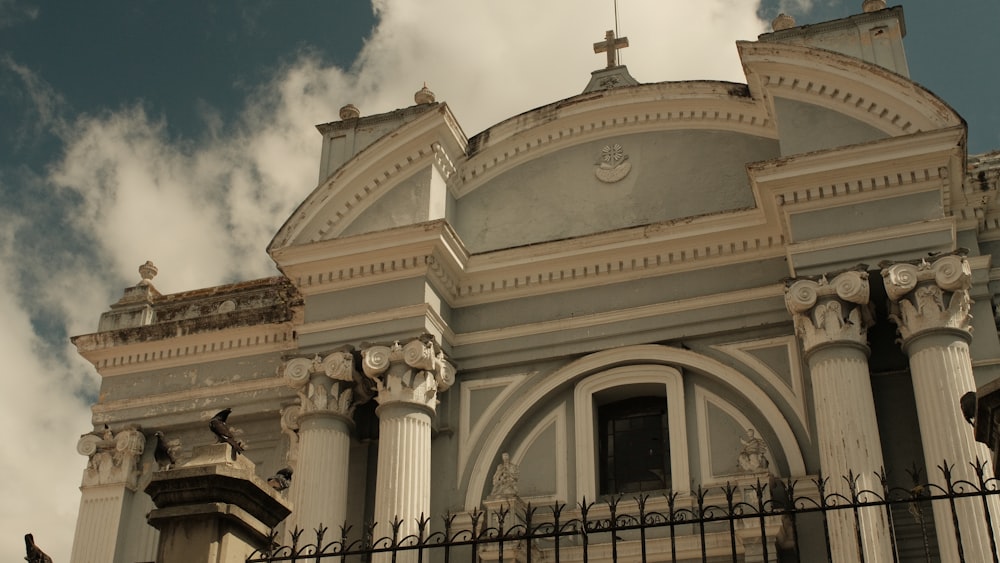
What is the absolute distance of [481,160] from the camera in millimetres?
16953

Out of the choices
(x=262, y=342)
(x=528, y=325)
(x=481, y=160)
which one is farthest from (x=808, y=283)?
(x=262, y=342)

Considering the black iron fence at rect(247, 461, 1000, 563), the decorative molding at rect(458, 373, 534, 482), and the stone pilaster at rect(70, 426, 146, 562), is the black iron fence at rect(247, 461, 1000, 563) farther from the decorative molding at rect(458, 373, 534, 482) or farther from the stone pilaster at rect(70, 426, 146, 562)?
the stone pilaster at rect(70, 426, 146, 562)

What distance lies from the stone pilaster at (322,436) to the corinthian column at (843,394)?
5353 mm

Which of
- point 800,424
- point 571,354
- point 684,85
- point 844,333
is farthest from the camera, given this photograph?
point 684,85

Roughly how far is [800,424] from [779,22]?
Result: 5.52 meters

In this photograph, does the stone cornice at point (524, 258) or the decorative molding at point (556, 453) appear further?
the stone cornice at point (524, 258)

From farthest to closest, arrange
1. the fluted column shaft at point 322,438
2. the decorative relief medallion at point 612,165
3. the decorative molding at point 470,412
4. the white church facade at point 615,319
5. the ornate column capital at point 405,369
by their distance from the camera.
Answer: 1. the decorative relief medallion at point 612,165
2. the decorative molding at point 470,412
3. the ornate column capital at point 405,369
4. the fluted column shaft at point 322,438
5. the white church facade at point 615,319

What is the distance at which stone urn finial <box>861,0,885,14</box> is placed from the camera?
1539 centimetres

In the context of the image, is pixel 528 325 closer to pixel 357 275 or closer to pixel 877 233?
pixel 357 275

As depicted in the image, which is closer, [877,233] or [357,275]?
[877,233]

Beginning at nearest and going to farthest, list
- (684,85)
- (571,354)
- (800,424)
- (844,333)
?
(844,333)
(800,424)
(571,354)
(684,85)

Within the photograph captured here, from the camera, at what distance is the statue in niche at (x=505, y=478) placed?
14320mm

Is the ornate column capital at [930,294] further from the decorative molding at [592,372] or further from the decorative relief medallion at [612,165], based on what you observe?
the decorative relief medallion at [612,165]

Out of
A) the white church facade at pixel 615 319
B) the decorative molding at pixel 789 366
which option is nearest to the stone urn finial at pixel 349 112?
the white church facade at pixel 615 319
